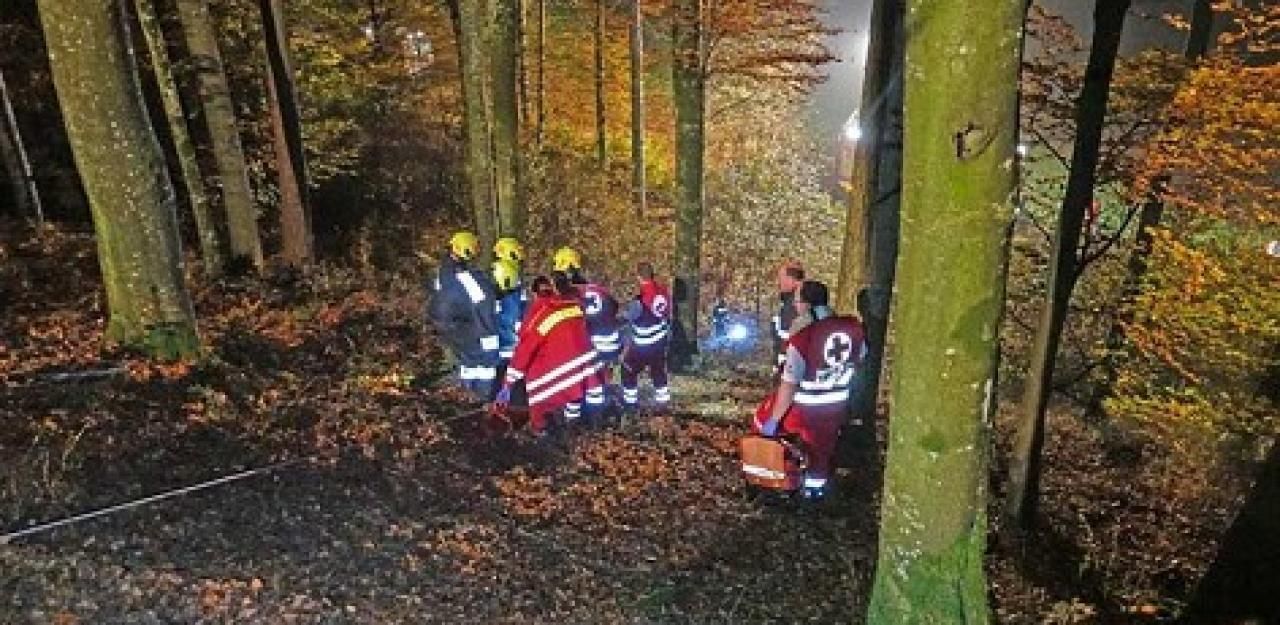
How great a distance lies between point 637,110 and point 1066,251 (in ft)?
55.8

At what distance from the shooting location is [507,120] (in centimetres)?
1115

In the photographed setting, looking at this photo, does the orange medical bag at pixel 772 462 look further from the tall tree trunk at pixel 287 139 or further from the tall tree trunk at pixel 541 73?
the tall tree trunk at pixel 541 73

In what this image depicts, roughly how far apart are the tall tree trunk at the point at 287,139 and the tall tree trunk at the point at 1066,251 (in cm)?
1005

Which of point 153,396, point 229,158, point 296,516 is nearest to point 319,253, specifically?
point 229,158

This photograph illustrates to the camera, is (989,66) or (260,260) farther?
(260,260)

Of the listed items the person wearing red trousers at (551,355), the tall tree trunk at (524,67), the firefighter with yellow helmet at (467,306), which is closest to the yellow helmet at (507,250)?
Result: the firefighter with yellow helmet at (467,306)

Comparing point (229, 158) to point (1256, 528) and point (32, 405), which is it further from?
point (1256, 528)

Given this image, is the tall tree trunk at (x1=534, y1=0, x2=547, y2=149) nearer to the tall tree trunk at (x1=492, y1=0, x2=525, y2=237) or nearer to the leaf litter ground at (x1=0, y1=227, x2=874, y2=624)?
the tall tree trunk at (x1=492, y1=0, x2=525, y2=237)

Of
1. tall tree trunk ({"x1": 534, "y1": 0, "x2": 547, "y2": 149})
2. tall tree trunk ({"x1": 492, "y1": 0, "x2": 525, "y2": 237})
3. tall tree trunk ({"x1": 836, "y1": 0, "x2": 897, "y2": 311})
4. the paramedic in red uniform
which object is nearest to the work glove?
the paramedic in red uniform

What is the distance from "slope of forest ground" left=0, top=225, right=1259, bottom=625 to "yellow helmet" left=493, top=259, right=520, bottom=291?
137cm

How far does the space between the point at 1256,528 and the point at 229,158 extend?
12.1 meters

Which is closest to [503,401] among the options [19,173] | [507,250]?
[507,250]

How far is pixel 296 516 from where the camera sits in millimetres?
6457

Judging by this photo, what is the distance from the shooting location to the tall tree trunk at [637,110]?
22.4 metres
